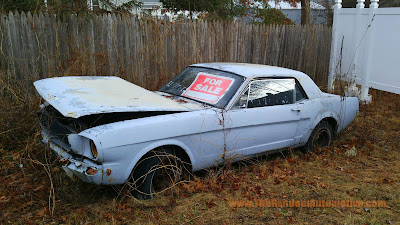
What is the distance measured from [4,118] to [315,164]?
14.9 ft

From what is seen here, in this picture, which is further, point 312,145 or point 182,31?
point 182,31

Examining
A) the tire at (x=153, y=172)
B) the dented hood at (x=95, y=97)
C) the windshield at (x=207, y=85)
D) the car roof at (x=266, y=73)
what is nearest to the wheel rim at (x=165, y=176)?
the tire at (x=153, y=172)

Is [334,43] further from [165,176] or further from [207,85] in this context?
[165,176]

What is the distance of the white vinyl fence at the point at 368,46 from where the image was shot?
7977 millimetres

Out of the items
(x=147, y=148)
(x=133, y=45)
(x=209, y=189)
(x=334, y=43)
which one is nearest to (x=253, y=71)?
(x=209, y=189)

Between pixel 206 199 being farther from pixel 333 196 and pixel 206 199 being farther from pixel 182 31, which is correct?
pixel 182 31

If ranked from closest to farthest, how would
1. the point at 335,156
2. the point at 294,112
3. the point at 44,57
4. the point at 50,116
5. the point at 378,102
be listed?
the point at 50,116 → the point at 294,112 → the point at 335,156 → the point at 44,57 → the point at 378,102

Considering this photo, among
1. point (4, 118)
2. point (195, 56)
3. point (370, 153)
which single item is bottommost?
point (370, 153)

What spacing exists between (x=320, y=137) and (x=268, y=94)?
147cm

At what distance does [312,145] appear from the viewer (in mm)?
5648

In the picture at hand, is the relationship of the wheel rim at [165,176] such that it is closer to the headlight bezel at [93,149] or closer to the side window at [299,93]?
the headlight bezel at [93,149]

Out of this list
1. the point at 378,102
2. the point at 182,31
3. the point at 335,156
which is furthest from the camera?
the point at 378,102

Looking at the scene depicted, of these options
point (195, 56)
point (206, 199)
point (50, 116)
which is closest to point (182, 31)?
point (195, 56)

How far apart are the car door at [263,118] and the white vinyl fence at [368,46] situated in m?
2.87
